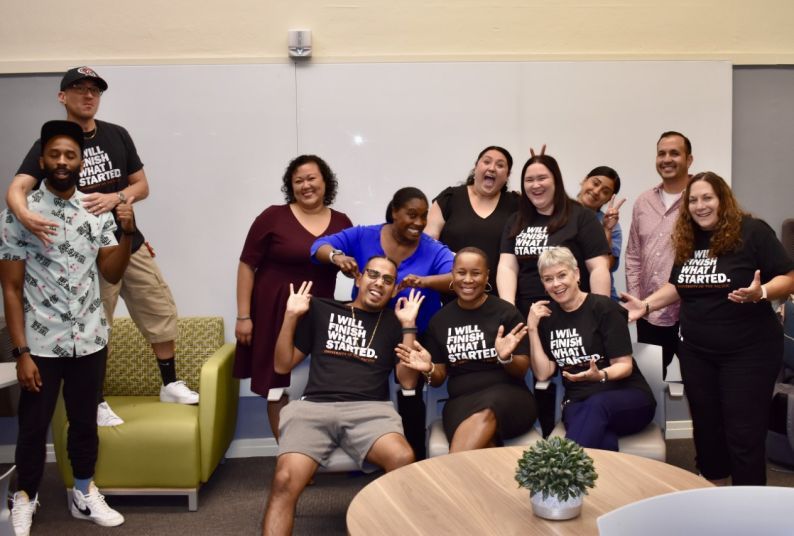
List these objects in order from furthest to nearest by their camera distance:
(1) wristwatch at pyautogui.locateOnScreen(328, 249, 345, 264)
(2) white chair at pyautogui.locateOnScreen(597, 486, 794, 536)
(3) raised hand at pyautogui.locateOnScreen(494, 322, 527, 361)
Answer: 1. (1) wristwatch at pyautogui.locateOnScreen(328, 249, 345, 264)
2. (3) raised hand at pyautogui.locateOnScreen(494, 322, 527, 361)
3. (2) white chair at pyautogui.locateOnScreen(597, 486, 794, 536)


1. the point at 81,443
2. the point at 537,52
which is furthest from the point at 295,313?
the point at 537,52

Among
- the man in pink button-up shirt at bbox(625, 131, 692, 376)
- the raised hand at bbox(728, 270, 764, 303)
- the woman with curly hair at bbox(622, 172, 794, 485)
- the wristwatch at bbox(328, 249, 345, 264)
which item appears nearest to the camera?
the raised hand at bbox(728, 270, 764, 303)

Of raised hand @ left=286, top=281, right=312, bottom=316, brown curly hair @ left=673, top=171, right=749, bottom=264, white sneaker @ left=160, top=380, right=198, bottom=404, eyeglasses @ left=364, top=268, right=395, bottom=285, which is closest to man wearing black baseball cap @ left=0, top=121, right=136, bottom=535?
white sneaker @ left=160, top=380, right=198, bottom=404

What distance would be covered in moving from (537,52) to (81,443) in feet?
10.5

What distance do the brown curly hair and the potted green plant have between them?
1.37m

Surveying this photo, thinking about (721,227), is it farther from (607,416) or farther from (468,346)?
(468,346)

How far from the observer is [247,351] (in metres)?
4.00

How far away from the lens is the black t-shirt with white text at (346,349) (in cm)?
332

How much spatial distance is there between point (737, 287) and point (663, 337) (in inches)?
34.3

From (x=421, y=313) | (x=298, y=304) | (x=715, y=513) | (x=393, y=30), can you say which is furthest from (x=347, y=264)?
(x=715, y=513)

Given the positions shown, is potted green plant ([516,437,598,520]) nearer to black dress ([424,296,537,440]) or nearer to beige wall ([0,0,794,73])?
black dress ([424,296,537,440])

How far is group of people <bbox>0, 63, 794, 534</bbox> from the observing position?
3.08 metres

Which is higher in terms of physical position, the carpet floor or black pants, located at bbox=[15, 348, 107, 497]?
black pants, located at bbox=[15, 348, 107, 497]

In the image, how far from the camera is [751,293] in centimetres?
294
